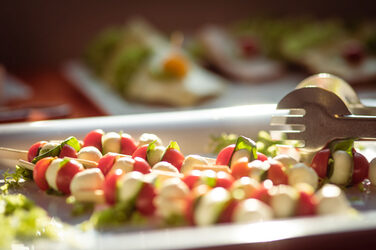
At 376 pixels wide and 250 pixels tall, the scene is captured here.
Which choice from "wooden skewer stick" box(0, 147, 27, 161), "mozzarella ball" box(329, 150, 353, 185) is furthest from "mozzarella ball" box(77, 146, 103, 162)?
"mozzarella ball" box(329, 150, 353, 185)

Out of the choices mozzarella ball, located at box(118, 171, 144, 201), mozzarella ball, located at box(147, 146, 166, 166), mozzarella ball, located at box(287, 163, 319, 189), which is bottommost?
mozzarella ball, located at box(118, 171, 144, 201)

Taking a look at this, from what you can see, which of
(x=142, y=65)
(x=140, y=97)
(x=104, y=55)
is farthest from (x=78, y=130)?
(x=104, y=55)

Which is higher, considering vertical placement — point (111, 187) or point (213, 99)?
point (213, 99)

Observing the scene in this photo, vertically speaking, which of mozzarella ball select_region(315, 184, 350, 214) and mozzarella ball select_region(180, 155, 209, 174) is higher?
mozzarella ball select_region(180, 155, 209, 174)

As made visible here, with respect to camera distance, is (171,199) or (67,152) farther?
(67,152)

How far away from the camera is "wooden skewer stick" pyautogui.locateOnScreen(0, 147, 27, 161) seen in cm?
89

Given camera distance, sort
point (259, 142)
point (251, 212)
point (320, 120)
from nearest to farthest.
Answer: point (251, 212) → point (320, 120) → point (259, 142)

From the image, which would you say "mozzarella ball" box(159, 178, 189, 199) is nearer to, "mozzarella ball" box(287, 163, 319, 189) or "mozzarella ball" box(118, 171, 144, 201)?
"mozzarella ball" box(118, 171, 144, 201)

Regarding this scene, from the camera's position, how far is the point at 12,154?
895 millimetres

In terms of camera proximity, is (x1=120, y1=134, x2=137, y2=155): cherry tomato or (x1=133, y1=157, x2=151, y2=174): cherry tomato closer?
(x1=133, y1=157, x2=151, y2=174): cherry tomato

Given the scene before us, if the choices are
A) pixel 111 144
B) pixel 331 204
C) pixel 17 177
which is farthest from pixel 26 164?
pixel 331 204

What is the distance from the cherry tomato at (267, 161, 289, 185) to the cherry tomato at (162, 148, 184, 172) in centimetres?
14

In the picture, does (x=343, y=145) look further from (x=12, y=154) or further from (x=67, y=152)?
(x=12, y=154)

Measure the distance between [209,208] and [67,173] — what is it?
235mm
